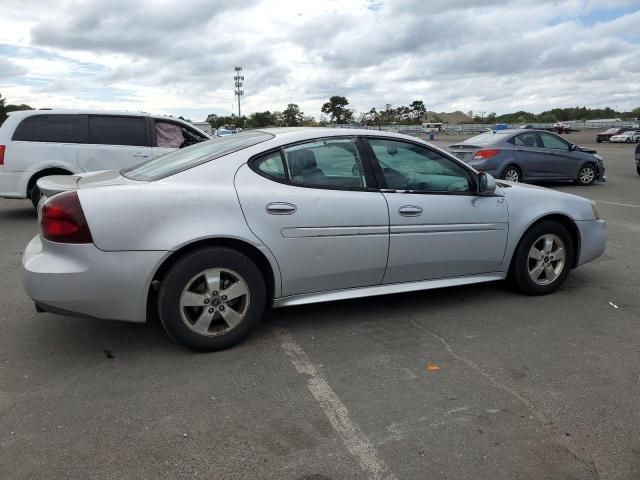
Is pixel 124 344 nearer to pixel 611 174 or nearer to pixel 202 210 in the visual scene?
pixel 202 210

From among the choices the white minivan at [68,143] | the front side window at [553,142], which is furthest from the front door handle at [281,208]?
the front side window at [553,142]

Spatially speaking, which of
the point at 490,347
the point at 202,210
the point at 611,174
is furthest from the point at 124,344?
the point at 611,174

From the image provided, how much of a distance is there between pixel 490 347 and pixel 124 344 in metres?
2.57

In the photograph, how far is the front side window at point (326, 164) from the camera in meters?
3.99

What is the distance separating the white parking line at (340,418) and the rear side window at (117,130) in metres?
6.40

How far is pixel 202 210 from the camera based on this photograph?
11.7ft

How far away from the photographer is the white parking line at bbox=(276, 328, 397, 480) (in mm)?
2562

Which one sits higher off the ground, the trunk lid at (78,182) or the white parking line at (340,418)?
the trunk lid at (78,182)

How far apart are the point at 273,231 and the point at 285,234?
3.5 inches

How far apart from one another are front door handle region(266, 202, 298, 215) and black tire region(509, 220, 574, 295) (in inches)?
85.4

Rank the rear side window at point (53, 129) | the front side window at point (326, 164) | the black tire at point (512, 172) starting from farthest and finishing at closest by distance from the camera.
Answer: the black tire at point (512, 172) → the rear side window at point (53, 129) → the front side window at point (326, 164)

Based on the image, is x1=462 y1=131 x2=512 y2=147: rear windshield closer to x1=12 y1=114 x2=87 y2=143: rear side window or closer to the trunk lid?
x1=12 y1=114 x2=87 y2=143: rear side window

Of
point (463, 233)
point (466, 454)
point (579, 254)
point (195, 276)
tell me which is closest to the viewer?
point (466, 454)

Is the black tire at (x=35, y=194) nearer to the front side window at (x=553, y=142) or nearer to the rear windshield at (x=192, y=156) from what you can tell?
the rear windshield at (x=192, y=156)
